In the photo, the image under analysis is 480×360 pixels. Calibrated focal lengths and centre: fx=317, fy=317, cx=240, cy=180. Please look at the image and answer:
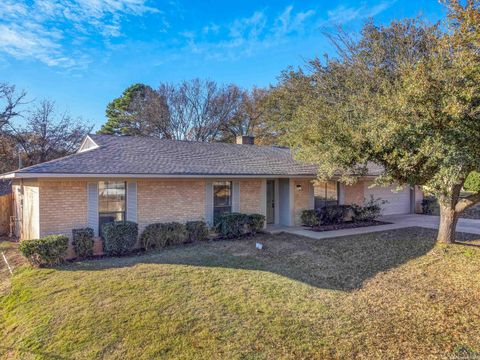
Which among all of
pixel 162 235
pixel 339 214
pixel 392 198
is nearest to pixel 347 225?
pixel 339 214

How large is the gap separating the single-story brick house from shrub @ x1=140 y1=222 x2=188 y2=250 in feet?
1.64

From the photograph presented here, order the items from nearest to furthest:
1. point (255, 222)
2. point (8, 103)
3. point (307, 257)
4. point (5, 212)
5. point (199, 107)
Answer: point (307, 257)
point (255, 222)
point (5, 212)
point (8, 103)
point (199, 107)

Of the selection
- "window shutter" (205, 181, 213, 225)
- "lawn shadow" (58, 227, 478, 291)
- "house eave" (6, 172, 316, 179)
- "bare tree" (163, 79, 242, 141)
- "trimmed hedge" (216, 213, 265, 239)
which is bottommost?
"lawn shadow" (58, 227, 478, 291)

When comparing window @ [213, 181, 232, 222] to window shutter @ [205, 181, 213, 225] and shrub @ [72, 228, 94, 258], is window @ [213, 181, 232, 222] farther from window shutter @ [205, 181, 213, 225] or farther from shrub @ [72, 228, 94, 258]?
shrub @ [72, 228, 94, 258]

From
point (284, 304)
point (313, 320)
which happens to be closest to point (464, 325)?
point (313, 320)

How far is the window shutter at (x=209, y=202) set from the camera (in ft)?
40.0

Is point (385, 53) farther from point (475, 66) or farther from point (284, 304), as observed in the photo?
point (284, 304)

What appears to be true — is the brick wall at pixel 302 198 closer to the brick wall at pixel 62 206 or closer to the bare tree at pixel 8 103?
the brick wall at pixel 62 206

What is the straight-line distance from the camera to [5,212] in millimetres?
14188

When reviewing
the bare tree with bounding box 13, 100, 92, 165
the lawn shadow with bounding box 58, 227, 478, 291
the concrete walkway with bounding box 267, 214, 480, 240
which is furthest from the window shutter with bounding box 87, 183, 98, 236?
the bare tree with bounding box 13, 100, 92, 165

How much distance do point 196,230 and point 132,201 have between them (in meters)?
2.44

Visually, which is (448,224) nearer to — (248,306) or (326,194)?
(326,194)

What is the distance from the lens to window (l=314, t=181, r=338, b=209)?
50.2ft

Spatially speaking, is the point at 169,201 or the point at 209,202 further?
the point at 209,202
